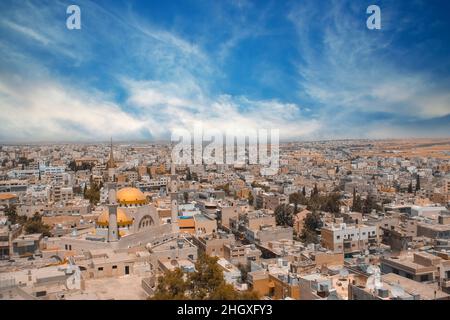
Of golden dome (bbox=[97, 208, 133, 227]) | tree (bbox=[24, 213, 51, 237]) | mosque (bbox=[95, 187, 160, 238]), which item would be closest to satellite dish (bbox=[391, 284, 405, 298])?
mosque (bbox=[95, 187, 160, 238])

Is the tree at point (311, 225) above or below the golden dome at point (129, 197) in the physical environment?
below

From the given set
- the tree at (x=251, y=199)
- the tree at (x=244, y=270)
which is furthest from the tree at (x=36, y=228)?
the tree at (x=251, y=199)

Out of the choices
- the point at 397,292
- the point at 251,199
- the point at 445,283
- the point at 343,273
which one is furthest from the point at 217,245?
the point at 251,199

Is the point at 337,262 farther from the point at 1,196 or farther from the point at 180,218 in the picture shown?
the point at 1,196

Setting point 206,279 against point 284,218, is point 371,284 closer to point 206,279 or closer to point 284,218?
point 206,279

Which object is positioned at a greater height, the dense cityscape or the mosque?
the mosque

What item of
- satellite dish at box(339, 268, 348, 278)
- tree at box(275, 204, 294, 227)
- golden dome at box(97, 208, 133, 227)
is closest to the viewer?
satellite dish at box(339, 268, 348, 278)

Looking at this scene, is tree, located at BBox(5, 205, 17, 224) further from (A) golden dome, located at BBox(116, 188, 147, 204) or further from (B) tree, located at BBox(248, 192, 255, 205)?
(B) tree, located at BBox(248, 192, 255, 205)

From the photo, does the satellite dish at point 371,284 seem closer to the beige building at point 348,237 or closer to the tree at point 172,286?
the tree at point 172,286
